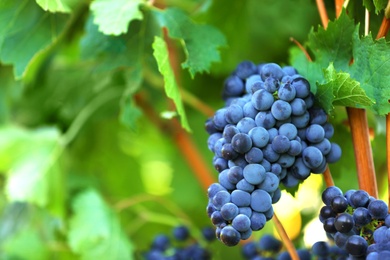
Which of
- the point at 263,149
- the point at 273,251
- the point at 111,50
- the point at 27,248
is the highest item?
the point at 263,149

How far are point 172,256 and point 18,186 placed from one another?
1.03 ft

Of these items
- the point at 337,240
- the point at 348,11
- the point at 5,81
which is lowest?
the point at 5,81

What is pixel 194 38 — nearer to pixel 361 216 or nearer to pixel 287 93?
pixel 287 93

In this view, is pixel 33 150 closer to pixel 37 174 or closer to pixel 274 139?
pixel 37 174

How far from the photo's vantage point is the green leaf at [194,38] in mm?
816

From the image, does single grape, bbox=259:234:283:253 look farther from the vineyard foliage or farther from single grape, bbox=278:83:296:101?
single grape, bbox=278:83:296:101

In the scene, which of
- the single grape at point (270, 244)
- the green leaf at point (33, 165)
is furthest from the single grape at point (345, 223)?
the green leaf at point (33, 165)

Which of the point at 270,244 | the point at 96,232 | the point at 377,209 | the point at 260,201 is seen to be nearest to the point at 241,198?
the point at 260,201

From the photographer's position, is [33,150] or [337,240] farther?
[33,150]

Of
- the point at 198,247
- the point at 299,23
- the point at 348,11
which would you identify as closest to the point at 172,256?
the point at 198,247

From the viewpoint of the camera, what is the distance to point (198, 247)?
3.20 ft

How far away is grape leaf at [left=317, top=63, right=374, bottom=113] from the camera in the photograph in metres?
0.63

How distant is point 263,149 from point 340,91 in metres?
0.10

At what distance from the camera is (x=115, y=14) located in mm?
799
